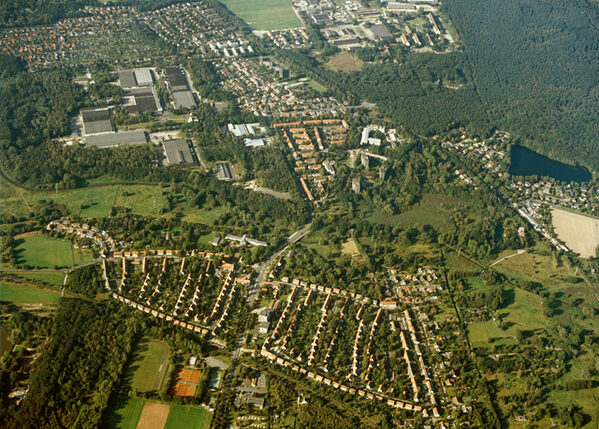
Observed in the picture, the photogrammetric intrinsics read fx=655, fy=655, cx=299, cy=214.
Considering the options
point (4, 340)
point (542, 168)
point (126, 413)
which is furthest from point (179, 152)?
point (542, 168)

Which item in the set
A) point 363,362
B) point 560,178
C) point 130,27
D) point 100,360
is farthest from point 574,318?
point 130,27

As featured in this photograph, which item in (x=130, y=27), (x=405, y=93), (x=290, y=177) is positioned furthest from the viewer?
(x=130, y=27)

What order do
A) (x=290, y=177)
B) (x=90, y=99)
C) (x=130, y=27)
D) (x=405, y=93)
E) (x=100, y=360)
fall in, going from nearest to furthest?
(x=100, y=360)
(x=290, y=177)
(x=90, y=99)
(x=405, y=93)
(x=130, y=27)

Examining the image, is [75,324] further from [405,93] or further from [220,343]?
[405,93]

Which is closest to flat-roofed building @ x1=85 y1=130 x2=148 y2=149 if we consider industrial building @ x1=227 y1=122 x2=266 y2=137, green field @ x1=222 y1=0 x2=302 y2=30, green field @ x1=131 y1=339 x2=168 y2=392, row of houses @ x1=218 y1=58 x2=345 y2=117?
industrial building @ x1=227 y1=122 x2=266 y2=137

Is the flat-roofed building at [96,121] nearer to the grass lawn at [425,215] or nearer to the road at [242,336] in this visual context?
the road at [242,336]

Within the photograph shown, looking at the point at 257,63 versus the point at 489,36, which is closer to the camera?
the point at 257,63
